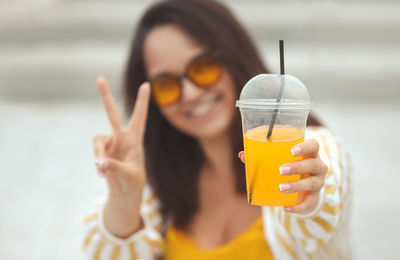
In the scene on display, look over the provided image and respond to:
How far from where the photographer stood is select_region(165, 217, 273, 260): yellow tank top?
136 centimetres

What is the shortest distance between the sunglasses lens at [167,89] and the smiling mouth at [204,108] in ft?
0.24

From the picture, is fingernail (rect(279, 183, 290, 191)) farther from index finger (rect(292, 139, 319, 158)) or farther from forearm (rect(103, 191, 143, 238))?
forearm (rect(103, 191, 143, 238))

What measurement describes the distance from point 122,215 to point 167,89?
0.43 meters

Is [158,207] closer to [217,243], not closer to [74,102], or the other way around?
[217,243]

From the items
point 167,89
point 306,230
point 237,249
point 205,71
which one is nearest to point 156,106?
point 167,89

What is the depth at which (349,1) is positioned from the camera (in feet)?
15.0

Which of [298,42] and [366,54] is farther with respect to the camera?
[298,42]

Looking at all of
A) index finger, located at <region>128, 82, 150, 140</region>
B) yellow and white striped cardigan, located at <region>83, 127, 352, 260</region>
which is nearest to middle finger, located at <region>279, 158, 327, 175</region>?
yellow and white striped cardigan, located at <region>83, 127, 352, 260</region>

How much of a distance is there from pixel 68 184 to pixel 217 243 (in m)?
2.07

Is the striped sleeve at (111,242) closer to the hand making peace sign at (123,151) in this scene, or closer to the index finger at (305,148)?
the hand making peace sign at (123,151)

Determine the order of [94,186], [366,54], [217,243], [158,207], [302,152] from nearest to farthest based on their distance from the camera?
[302,152] < [217,243] < [158,207] < [94,186] < [366,54]

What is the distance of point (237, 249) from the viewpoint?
1399 millimetres

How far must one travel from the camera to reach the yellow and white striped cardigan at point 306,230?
3.43ft

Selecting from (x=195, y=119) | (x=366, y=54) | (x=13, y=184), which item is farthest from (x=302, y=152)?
(x=366, y=54)
